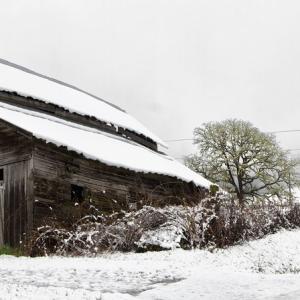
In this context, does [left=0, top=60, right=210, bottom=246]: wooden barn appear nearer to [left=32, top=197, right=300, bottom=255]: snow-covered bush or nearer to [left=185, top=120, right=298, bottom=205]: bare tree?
[left=32, top=197, right=300, bottom=255]: snow-covered bush

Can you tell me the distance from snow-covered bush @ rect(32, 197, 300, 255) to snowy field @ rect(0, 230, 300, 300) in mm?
860

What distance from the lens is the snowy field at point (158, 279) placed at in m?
4.90

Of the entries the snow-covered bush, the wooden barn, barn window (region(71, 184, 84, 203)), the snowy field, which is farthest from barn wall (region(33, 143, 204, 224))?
the snowy field

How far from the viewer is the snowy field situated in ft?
16.1

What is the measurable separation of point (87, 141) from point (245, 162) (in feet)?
73.0

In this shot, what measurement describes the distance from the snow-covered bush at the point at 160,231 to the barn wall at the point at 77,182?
720mm

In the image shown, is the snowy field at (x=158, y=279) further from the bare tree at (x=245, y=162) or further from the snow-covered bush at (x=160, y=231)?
the bare tree at (x=245, y=162)

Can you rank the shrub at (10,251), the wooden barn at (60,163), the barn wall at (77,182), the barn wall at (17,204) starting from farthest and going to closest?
1. the barn wall at (77,182)
2. the wooden barn at (60,163)
3. the barn wall at (17,204)
4. the shrub at (10,251)

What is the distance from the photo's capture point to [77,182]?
46.4ft

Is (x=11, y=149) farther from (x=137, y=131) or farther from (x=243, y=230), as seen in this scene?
(x=137, y=131)

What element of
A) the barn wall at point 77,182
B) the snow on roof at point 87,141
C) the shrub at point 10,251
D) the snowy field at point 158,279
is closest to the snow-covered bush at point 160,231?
the shrub at point 10,251

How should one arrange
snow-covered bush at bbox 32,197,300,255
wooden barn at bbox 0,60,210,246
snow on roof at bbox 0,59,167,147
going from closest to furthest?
1. snow-covered bush at bbox 32,197,300,255
2. wooden barn at bbox 0,60,210,246
3. snow on roof at bbox 0,59,167,147

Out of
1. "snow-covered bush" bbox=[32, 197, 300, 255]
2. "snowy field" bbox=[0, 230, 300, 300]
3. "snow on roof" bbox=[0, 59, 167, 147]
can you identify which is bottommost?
"snowy field" bbox=[0, 230, 300, 300]

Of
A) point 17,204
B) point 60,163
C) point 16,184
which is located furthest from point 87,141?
point 17,204
